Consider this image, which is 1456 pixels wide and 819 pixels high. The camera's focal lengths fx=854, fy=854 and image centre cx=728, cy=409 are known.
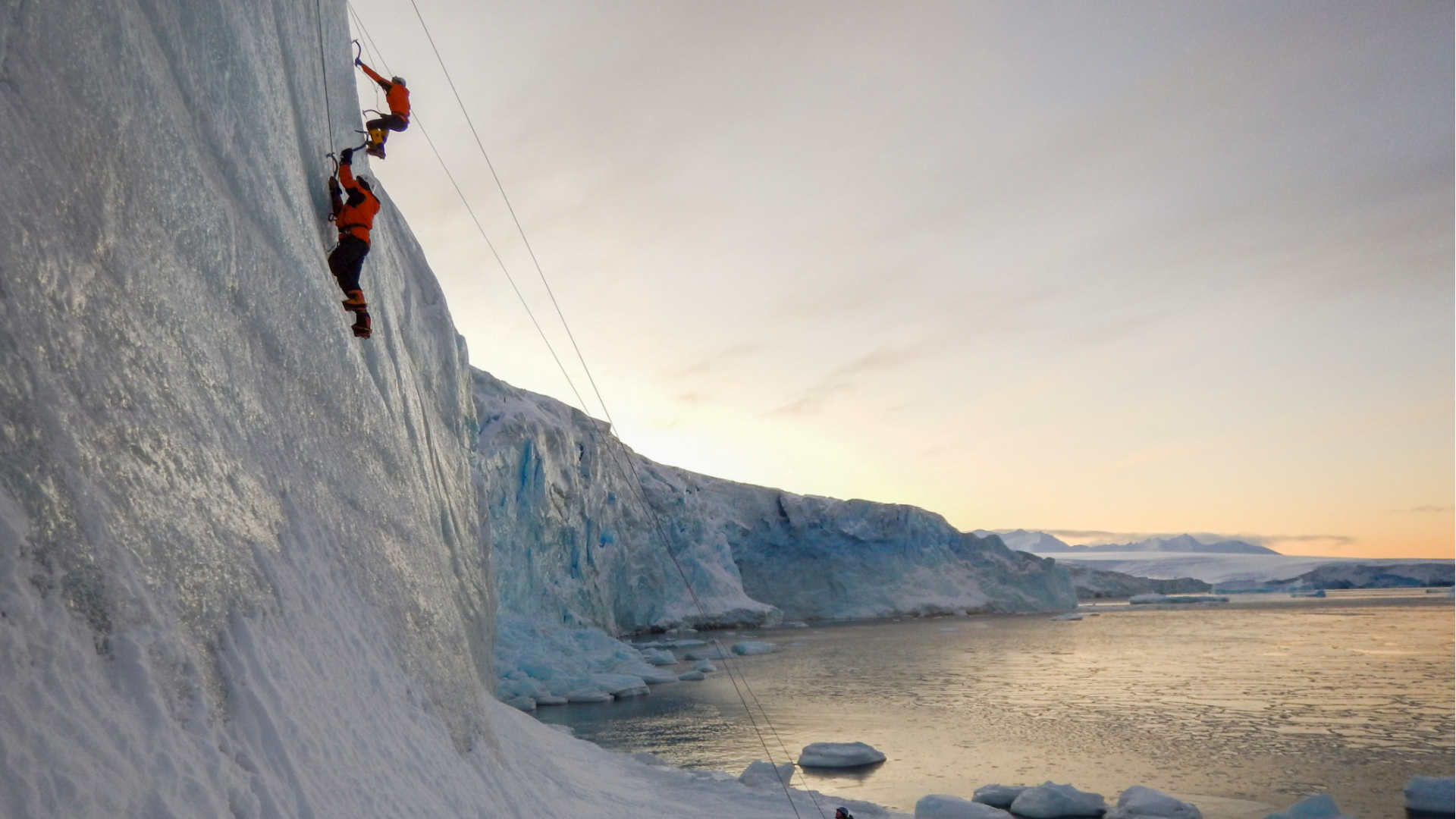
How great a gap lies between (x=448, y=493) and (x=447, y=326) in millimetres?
2937

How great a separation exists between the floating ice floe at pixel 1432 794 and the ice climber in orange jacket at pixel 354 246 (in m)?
13.0

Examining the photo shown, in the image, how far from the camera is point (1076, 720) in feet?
Result: 58.1

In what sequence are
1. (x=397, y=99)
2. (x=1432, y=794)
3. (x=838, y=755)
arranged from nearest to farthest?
(x=397, y=99), (x=1432, y=794), (x=838, y=755)

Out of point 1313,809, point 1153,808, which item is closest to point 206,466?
point 1153,808

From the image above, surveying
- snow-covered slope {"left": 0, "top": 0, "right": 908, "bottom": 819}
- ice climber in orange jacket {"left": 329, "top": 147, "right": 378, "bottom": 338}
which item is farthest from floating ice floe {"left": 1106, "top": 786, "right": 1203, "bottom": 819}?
ice climber in orange jacket {"left": 329, "top": 147, "right": 378, "bottom": 338}

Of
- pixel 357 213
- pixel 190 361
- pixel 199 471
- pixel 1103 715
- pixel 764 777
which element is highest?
pixel 357 213

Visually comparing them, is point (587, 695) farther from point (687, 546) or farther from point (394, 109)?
point (687, 546)

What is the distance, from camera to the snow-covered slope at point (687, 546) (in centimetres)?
3222

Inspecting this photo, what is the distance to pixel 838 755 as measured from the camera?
1348 centimetres

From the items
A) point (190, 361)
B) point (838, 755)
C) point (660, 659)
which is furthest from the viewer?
point (660, 659)

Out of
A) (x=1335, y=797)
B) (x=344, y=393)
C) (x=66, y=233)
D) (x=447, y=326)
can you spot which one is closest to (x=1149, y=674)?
(x=1335, y=797)

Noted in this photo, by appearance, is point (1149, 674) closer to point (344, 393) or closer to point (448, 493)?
point (448, 493)

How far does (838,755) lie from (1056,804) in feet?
12.6

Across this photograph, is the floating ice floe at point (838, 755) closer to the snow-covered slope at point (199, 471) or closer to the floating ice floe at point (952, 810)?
the floating ice floe at point (952, 810)
